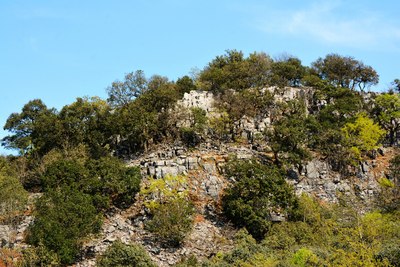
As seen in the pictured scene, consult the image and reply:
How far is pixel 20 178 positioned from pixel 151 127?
659 inches

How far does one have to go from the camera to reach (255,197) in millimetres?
55375

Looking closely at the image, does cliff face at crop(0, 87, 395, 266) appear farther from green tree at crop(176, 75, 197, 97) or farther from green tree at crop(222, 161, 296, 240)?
green tree at crop(176, 75, 197, 97)

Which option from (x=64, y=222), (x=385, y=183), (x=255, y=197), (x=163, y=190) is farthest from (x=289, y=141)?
(x=64, y=222)

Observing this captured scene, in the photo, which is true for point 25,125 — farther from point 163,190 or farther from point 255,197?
point 255,197

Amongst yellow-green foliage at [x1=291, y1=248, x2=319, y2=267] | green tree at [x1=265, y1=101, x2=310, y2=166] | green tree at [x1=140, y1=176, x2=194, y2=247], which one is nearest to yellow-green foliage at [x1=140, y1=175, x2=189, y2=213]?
green tree at [x1=140, y1=176, x2=194, y2=247]

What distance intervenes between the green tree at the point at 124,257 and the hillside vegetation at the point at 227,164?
0.10 metres

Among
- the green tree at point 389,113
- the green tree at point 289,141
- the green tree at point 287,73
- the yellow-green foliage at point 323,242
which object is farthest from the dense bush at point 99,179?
the green tree at point 389,113

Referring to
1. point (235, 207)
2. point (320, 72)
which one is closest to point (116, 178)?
point (235, 207)

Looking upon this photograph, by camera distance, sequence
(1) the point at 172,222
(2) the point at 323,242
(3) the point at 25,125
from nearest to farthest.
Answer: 1. (2) the point at 323,242
2. (1) the point at 172,222
3. (3) the point at 25,125

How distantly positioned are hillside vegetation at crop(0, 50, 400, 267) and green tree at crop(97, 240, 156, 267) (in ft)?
0.31

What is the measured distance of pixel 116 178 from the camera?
186 feet

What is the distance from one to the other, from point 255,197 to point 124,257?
1562cm

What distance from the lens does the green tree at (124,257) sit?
152 ft

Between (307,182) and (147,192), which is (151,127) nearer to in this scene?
(147,192)
